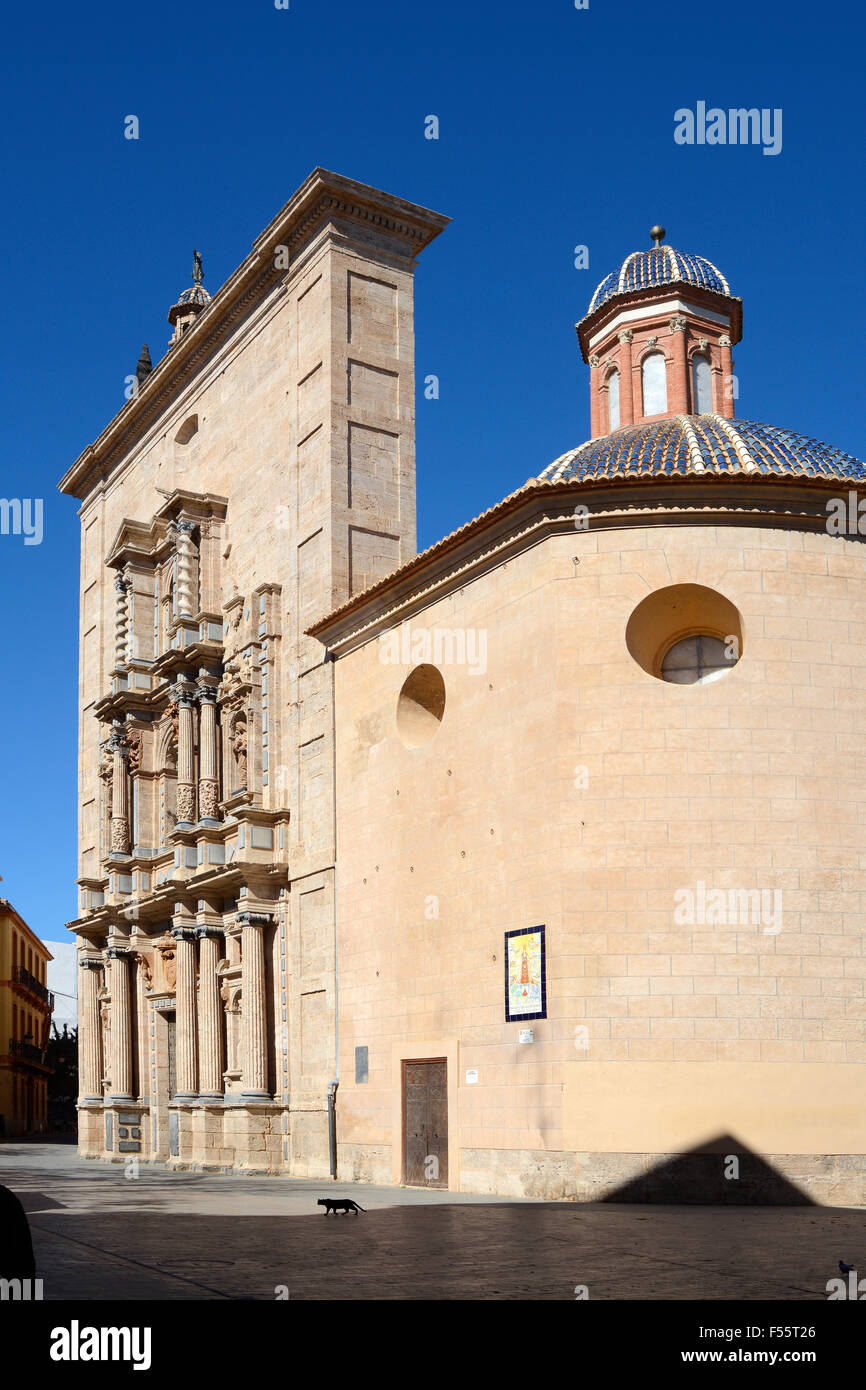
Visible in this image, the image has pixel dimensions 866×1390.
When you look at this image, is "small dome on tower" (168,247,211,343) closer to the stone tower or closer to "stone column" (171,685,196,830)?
the stone tower

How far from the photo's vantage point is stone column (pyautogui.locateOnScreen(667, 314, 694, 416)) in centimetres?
2736

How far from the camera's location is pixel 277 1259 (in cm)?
1181

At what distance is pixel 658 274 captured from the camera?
2828 cm

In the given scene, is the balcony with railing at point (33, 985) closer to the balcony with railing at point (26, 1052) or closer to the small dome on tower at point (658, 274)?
the balcony with railing at point (26, 1052)

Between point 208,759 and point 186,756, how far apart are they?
1293mm

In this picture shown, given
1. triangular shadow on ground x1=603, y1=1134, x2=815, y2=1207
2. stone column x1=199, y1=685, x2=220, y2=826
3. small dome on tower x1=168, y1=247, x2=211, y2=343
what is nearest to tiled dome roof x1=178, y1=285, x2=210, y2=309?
small dome on tower x1=168, y1=247, x2=211, y2=343

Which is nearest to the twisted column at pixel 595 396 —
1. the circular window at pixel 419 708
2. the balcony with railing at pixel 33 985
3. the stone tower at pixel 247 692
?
the stone tower at pixel 247 692

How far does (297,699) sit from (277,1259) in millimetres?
16883

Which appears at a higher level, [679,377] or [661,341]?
[661,341]

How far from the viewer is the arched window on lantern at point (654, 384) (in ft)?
90.7

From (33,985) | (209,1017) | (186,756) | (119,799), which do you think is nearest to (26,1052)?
(33,985)

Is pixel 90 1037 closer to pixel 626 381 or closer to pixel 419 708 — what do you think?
pixel 419 708
